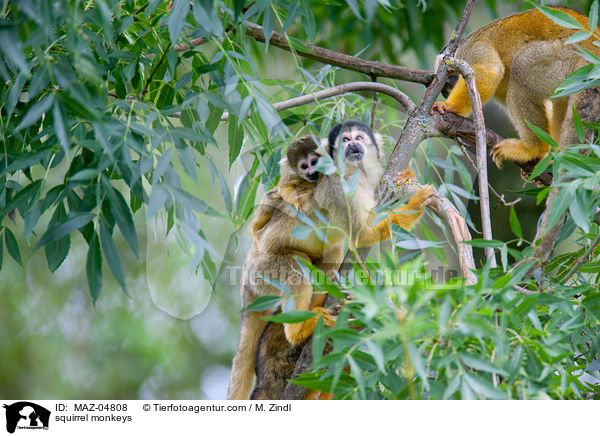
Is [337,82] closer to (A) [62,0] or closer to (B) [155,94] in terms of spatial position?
(B) [155,94]

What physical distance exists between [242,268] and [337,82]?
3.06ft

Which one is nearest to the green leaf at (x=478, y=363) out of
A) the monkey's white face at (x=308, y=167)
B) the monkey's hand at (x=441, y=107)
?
the monkey's white face at (x=308, y=167)

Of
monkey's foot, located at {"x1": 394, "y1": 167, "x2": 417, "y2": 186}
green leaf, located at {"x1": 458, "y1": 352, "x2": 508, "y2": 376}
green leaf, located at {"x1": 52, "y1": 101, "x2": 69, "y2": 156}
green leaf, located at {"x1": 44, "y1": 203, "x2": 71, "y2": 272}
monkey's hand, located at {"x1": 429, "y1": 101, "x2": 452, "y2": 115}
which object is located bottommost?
green leaf, located at {"x1": 458, "y1": 352, "x2": 508, "y2": 376}

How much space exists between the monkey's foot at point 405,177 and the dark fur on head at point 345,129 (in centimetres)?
25

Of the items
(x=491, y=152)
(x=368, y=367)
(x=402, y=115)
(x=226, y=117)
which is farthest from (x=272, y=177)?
(x=491, y=152)

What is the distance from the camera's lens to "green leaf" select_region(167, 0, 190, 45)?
55.0 inches

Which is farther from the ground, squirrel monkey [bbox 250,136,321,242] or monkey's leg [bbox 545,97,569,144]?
monkey's leg [bbox 545,97,569,144]

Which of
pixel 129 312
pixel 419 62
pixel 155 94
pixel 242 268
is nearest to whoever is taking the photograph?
pixel 155 94

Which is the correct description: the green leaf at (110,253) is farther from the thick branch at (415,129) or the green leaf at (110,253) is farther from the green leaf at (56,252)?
the thick branch at (415,129)

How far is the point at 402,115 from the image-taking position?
7.63ft

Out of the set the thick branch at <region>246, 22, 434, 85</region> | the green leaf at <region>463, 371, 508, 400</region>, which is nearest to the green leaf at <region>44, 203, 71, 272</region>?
the thick branch at <region>246, 22, 434, 85</region>

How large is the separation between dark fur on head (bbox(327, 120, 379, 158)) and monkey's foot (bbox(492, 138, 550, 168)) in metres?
0.59

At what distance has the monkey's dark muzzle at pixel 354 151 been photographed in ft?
6.81
